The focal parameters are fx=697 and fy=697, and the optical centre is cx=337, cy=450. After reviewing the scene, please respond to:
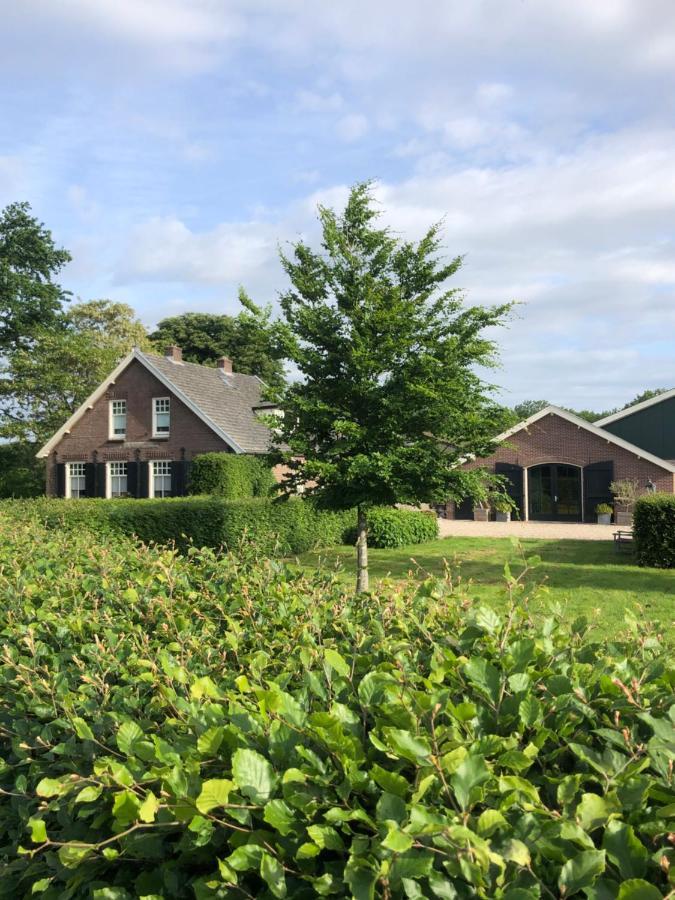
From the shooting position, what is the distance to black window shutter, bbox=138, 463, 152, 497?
32438mm

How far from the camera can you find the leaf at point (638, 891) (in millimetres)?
1356

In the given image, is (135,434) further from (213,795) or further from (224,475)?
(213,795)

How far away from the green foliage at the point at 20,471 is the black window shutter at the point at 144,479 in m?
8.09

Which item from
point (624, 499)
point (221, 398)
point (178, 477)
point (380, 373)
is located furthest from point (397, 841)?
point (221, 398)

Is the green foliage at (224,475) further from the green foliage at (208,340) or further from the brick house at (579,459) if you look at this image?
the green foliage at (208,340)

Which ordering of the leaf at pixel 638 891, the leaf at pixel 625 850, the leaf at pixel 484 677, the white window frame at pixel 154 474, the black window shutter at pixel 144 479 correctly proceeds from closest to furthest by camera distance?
the leaf at pixel 638 891 < the leaf at pixel 625 850 < the leaf at pixel 484 677 < the white window frame at pixel 154 474 < the black window shutter at pixel 144 479

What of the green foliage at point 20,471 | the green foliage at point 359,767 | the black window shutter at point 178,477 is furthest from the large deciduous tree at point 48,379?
the green foliage at point 359,767

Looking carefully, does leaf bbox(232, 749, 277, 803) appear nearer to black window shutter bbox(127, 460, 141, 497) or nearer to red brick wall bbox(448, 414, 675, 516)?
red brick wall bbox(448, 414, 675, 516)

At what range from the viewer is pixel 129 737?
6.94ft

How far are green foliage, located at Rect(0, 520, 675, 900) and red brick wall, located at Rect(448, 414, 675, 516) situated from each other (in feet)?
92.2


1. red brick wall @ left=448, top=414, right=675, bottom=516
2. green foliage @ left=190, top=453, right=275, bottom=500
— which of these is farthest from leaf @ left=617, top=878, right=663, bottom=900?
red brick wall @ left=448, top=414, right=675, bottom=516

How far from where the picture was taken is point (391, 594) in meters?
3.40

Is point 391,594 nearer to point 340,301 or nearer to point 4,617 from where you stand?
point 4,617

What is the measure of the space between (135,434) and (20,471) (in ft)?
31.6
